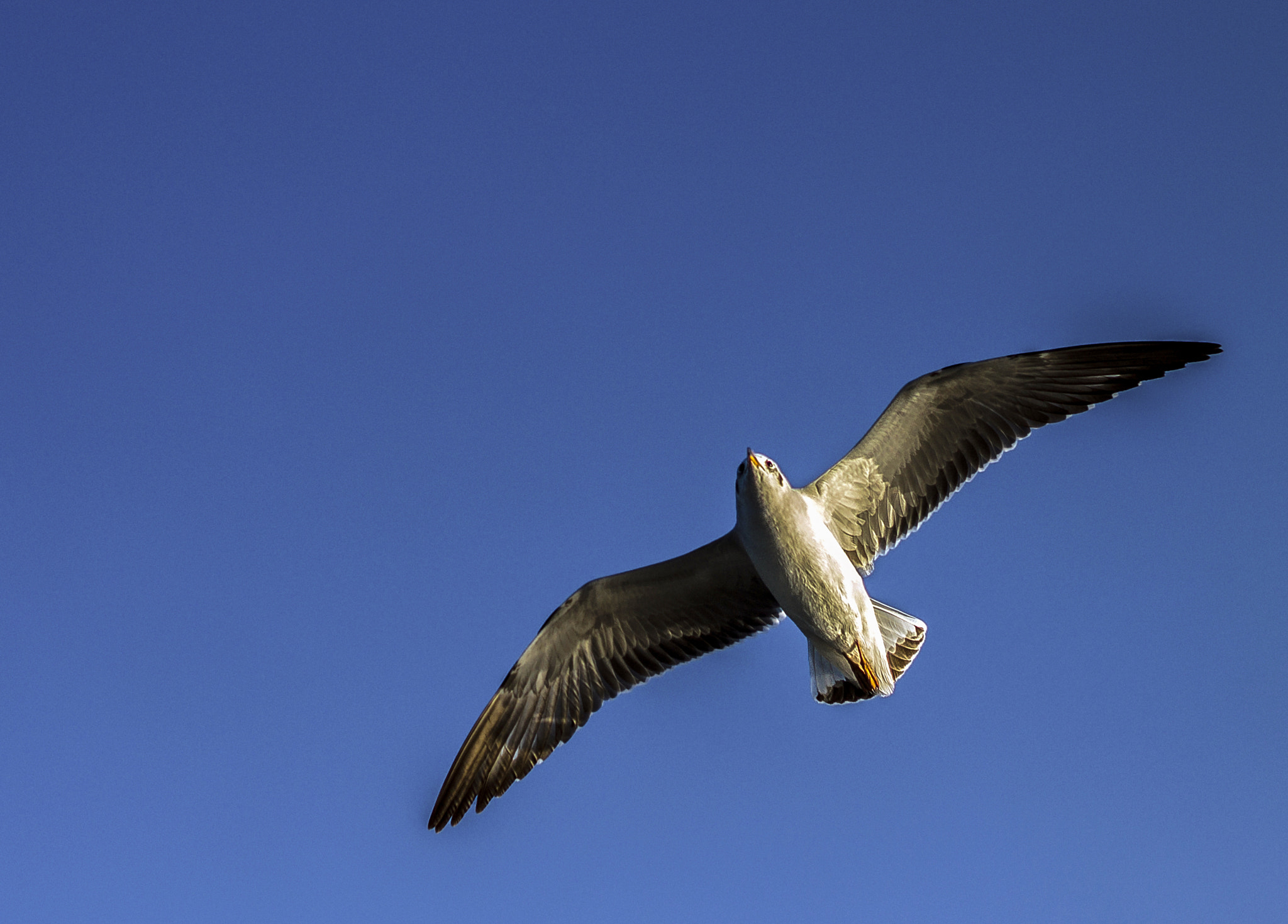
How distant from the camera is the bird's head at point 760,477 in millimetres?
9250

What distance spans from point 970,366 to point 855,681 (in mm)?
2923

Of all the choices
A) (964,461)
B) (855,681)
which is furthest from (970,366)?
(855,681)

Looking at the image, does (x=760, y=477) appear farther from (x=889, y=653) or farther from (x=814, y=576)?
(x=889, y=653)

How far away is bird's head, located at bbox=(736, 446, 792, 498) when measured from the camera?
9250mm

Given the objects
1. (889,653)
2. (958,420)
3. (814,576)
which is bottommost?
(889,653)

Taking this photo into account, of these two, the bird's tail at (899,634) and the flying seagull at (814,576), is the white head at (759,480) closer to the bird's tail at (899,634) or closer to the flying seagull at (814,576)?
the flying seagull at (814,576)

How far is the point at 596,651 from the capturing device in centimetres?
1055

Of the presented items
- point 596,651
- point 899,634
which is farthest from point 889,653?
point 596,651

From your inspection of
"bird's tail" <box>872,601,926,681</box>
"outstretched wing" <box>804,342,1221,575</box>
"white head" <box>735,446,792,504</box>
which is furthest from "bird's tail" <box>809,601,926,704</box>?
"white head" <box>735,446,792,504</box>

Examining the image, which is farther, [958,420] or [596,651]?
[596,651]

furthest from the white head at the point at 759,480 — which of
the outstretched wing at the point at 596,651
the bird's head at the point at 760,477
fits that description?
the outstretched wing at the point at 596,651

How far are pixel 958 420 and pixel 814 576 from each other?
2.04 meters

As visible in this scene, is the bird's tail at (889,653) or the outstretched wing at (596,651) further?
the outstretched wing at (596,651)

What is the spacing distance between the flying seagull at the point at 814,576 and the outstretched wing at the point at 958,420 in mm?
12
